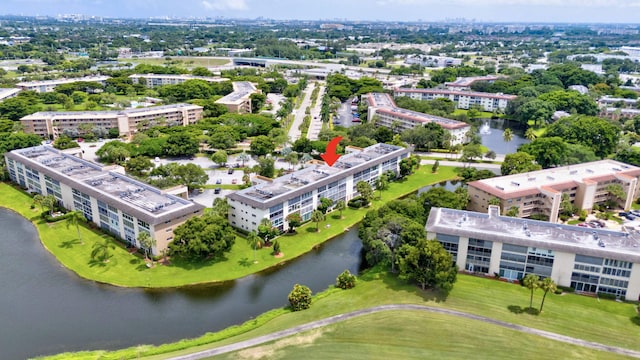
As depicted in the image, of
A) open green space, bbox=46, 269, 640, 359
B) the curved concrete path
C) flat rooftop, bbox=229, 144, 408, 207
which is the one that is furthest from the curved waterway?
flat rooftop, bbox=229, 144, 408, 207

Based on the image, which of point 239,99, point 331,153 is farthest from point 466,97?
point 331,153

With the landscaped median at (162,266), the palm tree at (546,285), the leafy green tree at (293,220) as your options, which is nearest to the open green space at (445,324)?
the palm tree at (546,285)

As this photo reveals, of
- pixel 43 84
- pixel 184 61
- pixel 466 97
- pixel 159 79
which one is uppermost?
pixel 184 61

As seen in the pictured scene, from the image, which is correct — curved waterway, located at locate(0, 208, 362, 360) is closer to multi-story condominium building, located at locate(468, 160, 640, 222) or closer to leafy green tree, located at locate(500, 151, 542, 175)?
multi-story condominium building, located at locate(468, 160, 640, 222)

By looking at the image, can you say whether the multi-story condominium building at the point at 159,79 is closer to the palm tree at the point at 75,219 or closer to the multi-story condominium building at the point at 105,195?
the multi-story condominium building at the point at 105,195

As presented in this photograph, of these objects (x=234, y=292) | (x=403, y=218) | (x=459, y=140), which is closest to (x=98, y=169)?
(x=234, y=292)

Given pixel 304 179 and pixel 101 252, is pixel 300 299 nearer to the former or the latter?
pixel 304 179

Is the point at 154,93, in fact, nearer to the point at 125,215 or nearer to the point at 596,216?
the point at 125,215
